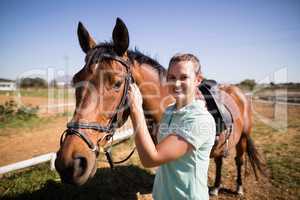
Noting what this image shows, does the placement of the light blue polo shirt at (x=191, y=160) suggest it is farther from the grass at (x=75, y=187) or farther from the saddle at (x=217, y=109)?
the grass at (x=75, y=187)

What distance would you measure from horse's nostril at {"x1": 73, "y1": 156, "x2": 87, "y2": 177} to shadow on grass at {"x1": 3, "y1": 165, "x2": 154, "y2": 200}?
2317mm

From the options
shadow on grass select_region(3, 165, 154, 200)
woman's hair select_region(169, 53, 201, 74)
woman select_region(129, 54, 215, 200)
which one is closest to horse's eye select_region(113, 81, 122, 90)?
woman select_region(129, 54, 215, 200)

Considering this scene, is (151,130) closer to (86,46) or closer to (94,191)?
(86,46)

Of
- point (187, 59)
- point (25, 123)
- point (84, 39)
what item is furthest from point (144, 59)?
point (25, 123)

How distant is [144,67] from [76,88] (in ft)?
3.06

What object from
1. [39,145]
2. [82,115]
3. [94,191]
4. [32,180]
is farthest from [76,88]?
[39,145]

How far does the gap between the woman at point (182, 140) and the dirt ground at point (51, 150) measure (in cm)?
270

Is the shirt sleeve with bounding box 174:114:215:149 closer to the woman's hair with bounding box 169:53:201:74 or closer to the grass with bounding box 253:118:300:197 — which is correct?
the woman's hair with bounding box 169:53:201:74

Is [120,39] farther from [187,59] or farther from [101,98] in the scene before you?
[187,59]

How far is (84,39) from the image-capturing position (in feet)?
7.43

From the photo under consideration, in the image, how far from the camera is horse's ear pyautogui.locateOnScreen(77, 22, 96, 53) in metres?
2.22

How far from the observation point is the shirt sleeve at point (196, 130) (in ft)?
4.22

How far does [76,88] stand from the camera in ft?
5.81

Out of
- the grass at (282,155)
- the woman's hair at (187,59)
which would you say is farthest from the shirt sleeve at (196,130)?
the grass at (282,155)
